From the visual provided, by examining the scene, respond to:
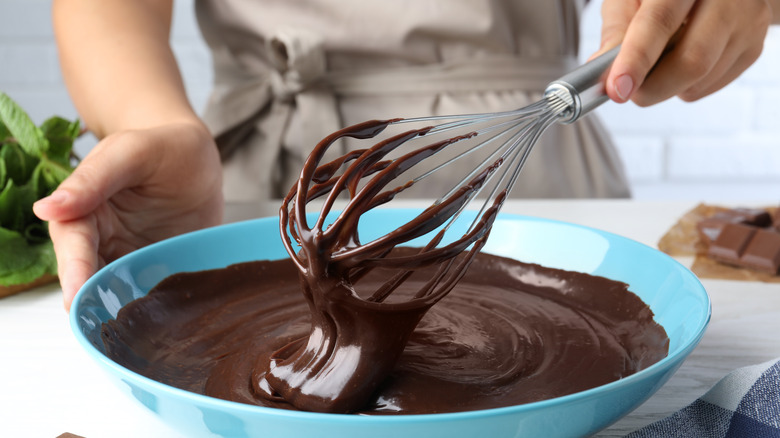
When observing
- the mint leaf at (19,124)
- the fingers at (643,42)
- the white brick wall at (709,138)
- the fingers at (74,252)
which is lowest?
the white brick wall at (709,138)

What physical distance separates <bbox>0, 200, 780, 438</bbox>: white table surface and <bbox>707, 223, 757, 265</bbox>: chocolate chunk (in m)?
0.05

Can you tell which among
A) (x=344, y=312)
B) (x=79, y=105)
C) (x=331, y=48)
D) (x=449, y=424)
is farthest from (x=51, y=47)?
(x=449, y=424)

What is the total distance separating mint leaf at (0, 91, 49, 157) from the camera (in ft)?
2.88

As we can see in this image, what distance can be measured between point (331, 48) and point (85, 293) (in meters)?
0.75

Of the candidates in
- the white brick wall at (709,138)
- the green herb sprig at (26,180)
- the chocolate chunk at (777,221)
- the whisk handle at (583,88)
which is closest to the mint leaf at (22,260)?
the green herb sprig at (26,180)

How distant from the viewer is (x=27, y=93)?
226 cm

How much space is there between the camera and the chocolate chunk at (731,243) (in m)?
0.87

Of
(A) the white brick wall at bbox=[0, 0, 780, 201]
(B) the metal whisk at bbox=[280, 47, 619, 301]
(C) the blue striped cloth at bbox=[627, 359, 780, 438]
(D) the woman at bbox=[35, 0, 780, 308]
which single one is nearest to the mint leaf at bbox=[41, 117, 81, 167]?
(D) the woman at bbox=[35, 0, 780, 308]

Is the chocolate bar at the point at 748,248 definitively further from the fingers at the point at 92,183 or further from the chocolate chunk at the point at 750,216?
the fingers at the point at 92,183

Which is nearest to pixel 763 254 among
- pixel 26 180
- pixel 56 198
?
pixel 56 198

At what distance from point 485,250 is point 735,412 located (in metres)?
0.34

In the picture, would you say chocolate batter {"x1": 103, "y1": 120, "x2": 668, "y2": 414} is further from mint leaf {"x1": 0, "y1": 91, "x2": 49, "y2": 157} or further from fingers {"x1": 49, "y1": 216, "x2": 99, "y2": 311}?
mint leaf {"x1": 0, "y1": 91, "x2": 49, "y2": 157}

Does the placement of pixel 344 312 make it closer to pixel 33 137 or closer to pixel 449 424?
pixel 449 424

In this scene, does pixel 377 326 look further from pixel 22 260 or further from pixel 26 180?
pixel 26 180
